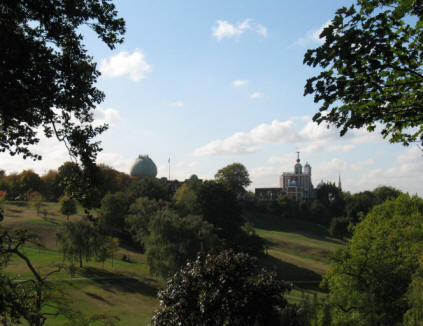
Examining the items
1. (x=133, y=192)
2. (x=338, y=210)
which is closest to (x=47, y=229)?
(x=133, y=192)

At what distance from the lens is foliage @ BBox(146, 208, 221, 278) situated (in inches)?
1475

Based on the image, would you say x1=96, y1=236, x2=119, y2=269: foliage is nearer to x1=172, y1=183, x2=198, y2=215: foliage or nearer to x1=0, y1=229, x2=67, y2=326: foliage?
x1=172, y1=183, x2=198, y2=215: foliage

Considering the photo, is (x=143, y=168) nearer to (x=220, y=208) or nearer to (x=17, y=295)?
(x=220, y=208)

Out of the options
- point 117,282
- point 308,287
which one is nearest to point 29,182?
point 117,282

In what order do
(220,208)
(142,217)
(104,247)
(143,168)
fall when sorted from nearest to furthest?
(104,247) → (142,217) → (220,208) → (143,168)

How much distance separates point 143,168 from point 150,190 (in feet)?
137

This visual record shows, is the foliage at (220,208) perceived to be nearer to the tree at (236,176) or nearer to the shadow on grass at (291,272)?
the shadow on grass at (291,272)

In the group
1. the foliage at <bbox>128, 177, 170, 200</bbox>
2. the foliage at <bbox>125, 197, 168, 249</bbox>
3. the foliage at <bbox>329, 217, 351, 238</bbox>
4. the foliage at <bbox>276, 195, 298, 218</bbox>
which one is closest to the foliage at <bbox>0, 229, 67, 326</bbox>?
the foliage at <bbox>125, 197, 168, 249</bbox>

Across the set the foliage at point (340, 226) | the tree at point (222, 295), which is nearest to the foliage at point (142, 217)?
the tree at point (222, 295)

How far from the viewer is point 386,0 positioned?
675cm

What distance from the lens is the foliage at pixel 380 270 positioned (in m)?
19.6

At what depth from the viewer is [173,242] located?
39.1 metres

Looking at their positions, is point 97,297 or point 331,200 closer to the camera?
→ point 97,297

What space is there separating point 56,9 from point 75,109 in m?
2.14
